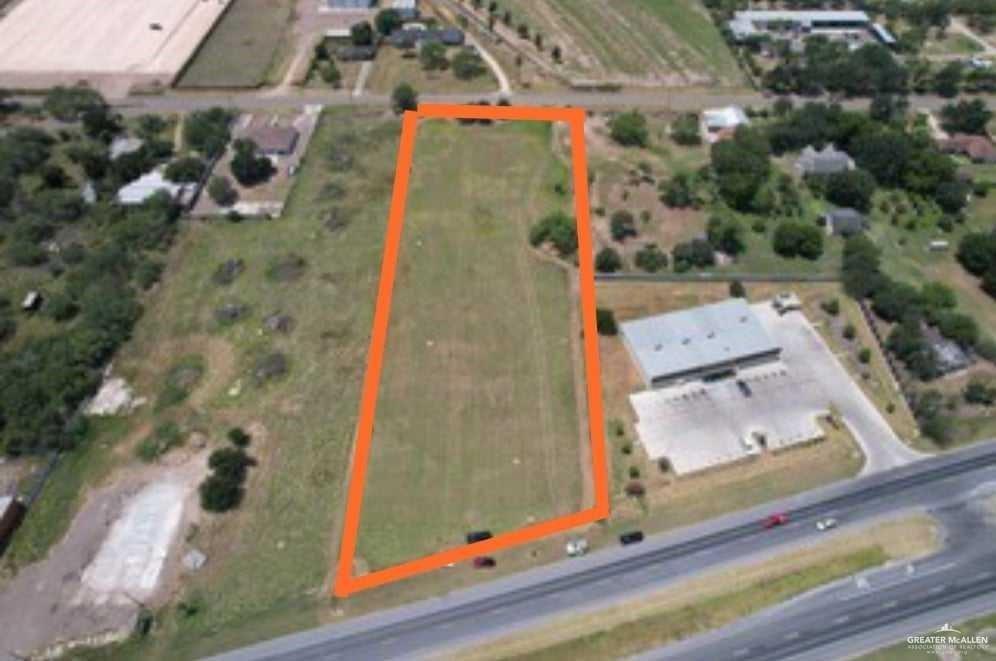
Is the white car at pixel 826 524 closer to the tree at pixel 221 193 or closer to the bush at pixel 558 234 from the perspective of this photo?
the bush at pixel 558 234

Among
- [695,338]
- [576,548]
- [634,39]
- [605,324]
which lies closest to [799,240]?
[695,338]

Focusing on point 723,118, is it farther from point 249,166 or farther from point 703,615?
point 703,615

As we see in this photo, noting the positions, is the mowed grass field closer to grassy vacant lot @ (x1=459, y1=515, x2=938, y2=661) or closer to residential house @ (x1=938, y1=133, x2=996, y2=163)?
grassy vacant lot @ (x1=459, y1=515, x2=938, y2=661)

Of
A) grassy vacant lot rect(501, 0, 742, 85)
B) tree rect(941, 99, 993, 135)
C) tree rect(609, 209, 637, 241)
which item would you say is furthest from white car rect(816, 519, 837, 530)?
grassy vacant lot rect(501, 0, 742, 85)

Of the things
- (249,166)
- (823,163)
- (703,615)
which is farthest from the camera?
(823,163)

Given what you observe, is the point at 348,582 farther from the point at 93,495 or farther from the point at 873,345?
the point at 873,345

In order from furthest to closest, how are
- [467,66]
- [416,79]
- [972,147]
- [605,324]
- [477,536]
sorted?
[416,79], [467,66], [972,147], [605,324], [477,536]

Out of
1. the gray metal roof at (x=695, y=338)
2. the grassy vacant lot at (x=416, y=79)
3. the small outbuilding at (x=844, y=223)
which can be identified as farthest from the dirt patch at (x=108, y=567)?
the small outbuilding at (x=844, y=223)
